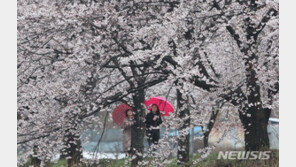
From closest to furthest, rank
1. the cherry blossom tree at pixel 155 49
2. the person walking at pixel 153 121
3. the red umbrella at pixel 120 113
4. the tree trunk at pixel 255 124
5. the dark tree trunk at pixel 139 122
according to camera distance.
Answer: the cherry blossom tree at pixel 155 49, the tree trunk at pixel 255 124, the person walking at pixel 153 121, the dark tree trunk at pixel 139 122, the red umbrella at pixel 120 113

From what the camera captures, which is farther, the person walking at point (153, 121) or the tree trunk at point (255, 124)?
the person walking at point (153, 121)

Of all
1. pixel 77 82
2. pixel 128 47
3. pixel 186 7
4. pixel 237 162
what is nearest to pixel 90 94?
pixel 77 82

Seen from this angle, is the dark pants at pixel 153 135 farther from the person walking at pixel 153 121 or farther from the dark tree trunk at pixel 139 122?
the dark tree trunk at pixel 139 122

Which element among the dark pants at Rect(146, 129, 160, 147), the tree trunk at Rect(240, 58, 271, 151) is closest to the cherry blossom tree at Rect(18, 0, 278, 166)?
the tree trunk at Rect(240, 58, 271, 151)

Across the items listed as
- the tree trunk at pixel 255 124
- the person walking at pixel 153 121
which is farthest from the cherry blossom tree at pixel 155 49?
the person walking at pixel 153 121

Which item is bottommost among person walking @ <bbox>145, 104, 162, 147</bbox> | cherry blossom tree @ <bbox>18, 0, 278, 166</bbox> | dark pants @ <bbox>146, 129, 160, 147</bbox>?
dark pants @ <bbox>146, 129, 160, 147</bbox>

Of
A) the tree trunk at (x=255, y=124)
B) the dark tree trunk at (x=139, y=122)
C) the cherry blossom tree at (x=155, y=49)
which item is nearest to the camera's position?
the cherry blossom tree at (x=155, y=49)

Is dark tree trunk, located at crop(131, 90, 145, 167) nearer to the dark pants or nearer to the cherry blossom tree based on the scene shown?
the dark pants

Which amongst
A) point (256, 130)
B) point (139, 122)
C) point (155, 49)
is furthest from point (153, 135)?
point (155, 49)

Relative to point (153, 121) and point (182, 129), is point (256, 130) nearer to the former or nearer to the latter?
point (182, 129)

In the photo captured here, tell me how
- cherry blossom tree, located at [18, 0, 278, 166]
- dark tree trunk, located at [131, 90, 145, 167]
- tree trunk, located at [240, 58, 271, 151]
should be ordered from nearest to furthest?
cherry blossom tree, located at [18, 0, 278, 166], tree trunk, located at [240, 58, 271, 151], dark tree trunk, located at [131, 90, 145, 167]

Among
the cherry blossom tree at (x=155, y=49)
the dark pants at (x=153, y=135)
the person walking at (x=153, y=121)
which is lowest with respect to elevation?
the dark pants at (x=153, y=135)

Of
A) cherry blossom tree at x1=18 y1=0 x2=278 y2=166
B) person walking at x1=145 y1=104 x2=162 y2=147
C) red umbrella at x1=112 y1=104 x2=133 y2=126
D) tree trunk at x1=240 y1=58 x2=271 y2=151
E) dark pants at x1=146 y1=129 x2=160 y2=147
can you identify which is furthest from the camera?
red umbrella at x1=112 y1=104 x2=133 y2=126

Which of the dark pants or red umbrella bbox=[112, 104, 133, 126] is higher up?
red umbrella bbox=[112, 104, 133, 126]
